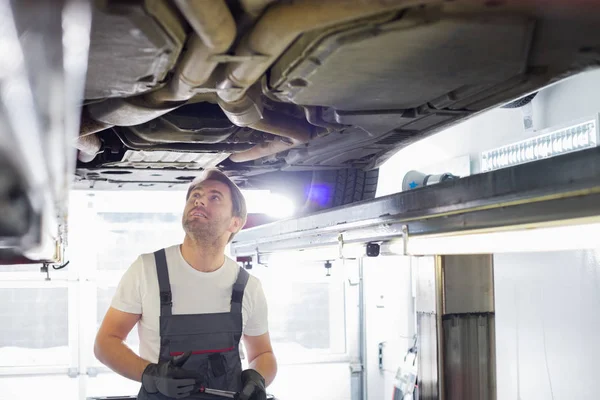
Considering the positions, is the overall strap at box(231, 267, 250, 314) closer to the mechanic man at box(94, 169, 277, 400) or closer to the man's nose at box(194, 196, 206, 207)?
the mechanic man at box(94, 169, 277, 400)

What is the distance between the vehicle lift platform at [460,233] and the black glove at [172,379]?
67cm

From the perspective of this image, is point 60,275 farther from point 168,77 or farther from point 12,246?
point 12,246

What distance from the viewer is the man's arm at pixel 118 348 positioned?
6.84 ft

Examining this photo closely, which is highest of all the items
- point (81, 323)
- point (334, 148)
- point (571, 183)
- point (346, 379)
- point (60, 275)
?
point (334, 148)

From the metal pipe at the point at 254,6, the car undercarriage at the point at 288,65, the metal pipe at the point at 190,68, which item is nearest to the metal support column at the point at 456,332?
the car undercarriage at the point at 288,65

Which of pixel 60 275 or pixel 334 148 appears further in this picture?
pixel 60 275

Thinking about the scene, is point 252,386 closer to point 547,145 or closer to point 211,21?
point 211,21

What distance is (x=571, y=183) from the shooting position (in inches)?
41.0

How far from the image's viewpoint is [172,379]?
1.93 meters

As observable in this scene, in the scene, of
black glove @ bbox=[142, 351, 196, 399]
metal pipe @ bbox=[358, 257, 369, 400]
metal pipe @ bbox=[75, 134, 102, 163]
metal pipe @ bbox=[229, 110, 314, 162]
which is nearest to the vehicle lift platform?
metal pipe @ bbox=[229, 110, 314, 162]

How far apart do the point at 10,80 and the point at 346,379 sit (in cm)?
633

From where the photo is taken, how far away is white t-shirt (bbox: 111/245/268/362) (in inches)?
85.7

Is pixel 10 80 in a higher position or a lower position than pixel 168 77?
lower

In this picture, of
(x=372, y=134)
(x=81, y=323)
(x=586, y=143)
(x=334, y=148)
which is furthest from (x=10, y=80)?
(x=81, y=323)
